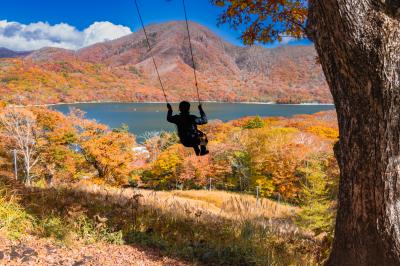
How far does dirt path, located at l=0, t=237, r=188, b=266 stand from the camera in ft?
10.0

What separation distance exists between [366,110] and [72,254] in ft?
10.2

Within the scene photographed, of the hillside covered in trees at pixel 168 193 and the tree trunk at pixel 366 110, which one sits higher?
the tree trunk at pixel 366 110

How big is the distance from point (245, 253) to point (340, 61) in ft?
7.86

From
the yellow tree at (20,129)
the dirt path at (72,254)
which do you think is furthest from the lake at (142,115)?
the dirt path at (72,254)

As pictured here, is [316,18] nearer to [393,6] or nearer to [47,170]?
[393,6]

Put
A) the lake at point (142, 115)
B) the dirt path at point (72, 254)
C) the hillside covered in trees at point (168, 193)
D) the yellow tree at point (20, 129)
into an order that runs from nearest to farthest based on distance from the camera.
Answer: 1. the dirt path at point (72, 254)
2. the hillside covered in trees at point (168, 193)
3. the yellow tree at point (20, 129)
4. the lake at point (142, 115)

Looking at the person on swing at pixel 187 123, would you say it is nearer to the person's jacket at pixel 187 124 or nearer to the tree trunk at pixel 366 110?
the person's jacket at pixel 187 124

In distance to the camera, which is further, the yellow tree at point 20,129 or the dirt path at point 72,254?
the yellow tree at point 20,129

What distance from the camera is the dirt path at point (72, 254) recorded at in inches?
120

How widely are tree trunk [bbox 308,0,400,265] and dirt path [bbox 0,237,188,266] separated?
6.50ft

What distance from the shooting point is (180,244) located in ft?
13.8

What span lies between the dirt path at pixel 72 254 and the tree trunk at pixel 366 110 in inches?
78.0

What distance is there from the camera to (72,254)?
11.0 ft

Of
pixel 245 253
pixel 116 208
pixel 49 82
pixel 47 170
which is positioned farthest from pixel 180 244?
pixel 49 82
